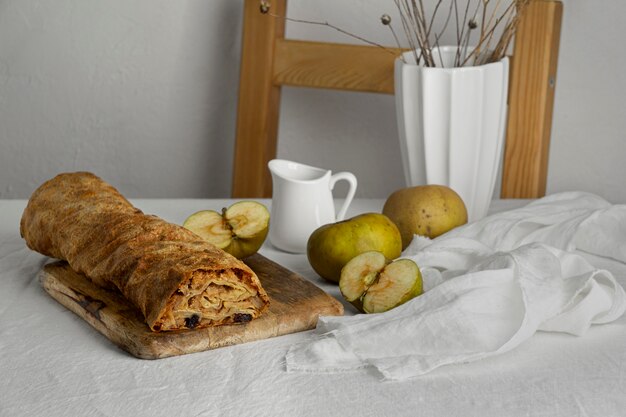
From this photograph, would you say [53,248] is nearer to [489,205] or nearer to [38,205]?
[38,205]

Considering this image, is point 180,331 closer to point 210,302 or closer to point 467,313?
point 210,302

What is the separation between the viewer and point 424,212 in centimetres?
115

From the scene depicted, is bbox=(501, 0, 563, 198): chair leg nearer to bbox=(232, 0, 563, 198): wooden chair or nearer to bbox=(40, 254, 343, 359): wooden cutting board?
bbox=(232, 0, 563, 198): wooden chair

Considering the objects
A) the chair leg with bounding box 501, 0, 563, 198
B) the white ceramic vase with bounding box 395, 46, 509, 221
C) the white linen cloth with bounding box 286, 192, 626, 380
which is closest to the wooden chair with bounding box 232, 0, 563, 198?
the chair leg with bounding box 501, 0, 563, 198

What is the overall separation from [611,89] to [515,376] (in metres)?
1.11

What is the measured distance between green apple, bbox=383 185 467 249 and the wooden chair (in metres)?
0.38

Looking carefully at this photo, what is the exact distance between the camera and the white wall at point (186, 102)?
69.0 inches

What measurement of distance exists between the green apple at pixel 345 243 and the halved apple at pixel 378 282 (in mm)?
51

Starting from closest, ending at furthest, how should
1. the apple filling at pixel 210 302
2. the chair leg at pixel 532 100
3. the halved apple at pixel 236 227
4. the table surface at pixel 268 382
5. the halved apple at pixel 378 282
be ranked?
the table surface at pixel 268 382, the apple filling at pixel 210 302, the halved apple at pixel 378 282, the halved apple at pixel 236 227, the chair leg at pixel 532 100

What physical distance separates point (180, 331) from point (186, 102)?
1.06 metres

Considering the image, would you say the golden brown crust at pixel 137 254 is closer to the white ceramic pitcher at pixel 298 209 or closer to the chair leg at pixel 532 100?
the white ceramic pitcher at pixel 298 209

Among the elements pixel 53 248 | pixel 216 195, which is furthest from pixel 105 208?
pixel 216 195

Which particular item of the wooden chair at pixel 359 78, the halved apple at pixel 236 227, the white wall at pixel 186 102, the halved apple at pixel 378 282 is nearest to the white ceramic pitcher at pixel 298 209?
the halved apple at pixel 236 227

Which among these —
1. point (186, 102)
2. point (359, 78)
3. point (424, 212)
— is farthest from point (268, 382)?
point (186, 102)
